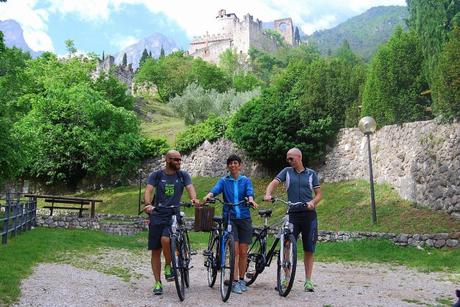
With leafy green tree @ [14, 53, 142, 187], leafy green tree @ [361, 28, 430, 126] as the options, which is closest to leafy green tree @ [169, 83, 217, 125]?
leafy green tree @ [14, 53, 142, 187]

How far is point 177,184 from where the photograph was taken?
19.4 ft

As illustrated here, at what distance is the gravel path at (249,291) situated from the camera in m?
5.34

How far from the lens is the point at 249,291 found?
614cm

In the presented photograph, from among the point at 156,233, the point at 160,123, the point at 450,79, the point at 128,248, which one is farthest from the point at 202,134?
the point at 160,123

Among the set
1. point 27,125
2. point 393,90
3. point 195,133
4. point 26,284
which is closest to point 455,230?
point 393,90

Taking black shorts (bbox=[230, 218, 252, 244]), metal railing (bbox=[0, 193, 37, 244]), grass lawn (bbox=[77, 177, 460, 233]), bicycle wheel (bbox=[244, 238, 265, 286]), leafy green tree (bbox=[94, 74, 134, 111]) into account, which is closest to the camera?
black shorts (bbox=[230, 218, 252, 244])

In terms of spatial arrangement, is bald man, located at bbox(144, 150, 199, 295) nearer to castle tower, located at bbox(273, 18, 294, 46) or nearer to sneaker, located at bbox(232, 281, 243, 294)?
sneaker, located at bbox(232, 281, 243, 294)

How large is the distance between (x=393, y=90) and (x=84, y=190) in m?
21.5

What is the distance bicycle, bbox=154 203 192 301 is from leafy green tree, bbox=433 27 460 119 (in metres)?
9.65

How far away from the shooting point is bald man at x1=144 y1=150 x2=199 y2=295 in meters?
5.73

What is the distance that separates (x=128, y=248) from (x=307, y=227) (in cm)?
682

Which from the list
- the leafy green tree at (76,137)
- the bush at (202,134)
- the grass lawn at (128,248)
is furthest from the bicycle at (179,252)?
the leafy green tree at (76,137)

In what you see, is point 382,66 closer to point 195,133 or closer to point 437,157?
point 437,157

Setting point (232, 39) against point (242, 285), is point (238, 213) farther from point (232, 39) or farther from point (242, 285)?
point (232, 39)
